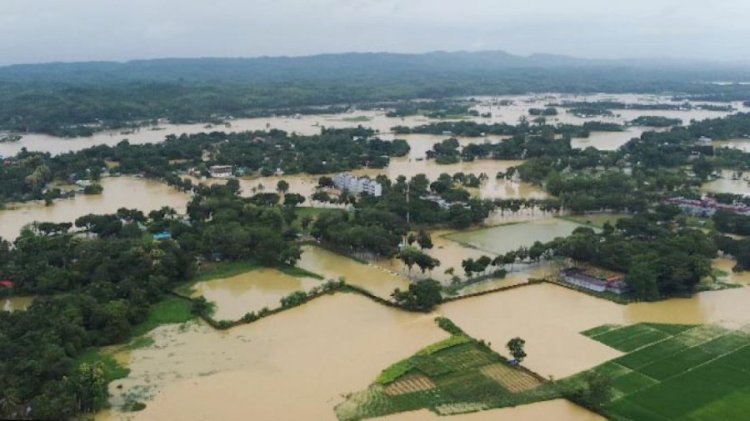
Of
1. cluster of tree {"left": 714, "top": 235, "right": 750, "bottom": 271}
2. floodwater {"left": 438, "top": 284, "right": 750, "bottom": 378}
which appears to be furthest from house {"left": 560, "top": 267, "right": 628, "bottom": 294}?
cluster of tree {"left": 714, "top": 235, "right": 750, "bottom": 271}

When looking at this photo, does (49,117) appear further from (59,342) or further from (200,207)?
(59,342)


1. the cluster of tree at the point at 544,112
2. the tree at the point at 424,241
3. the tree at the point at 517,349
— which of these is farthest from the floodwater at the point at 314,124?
the tree at the point at 517,349

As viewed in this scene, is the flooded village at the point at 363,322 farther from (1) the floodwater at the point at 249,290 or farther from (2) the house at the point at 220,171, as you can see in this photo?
(2) the house at the point at 220,171

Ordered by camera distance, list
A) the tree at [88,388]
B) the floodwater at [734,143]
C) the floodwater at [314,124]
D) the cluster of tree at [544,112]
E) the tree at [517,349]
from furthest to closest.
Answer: the cluster of tree at [544,112]
the floodwater at [314,124]
the floodwater at [734,143]
the tree at [517,349]
the tree at [88,388]

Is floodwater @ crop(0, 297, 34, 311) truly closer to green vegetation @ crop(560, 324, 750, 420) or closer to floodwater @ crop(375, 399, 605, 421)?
floodwater @ crop(375, 399, 605, 421)

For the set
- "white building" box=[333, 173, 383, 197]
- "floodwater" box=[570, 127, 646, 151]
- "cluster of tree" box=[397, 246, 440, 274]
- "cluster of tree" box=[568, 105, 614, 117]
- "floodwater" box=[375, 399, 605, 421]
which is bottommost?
"floodwater" box=[375, 399, 605, 421]

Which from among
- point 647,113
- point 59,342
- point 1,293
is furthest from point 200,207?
point 647,113
